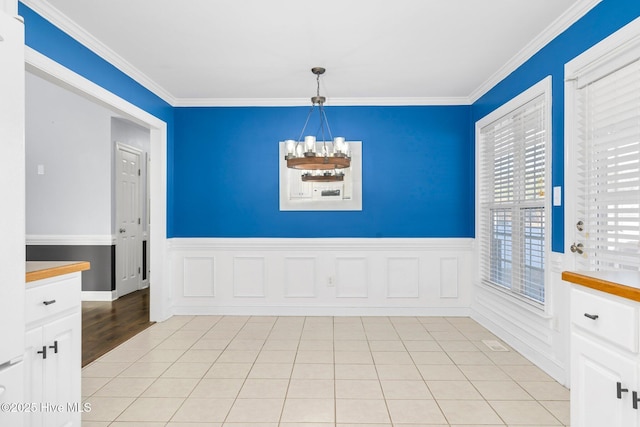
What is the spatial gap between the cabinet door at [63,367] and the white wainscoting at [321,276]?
2.71 meters

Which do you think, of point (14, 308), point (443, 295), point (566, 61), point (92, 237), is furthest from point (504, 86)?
point (92, 237)

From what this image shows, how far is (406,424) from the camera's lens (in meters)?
2.29

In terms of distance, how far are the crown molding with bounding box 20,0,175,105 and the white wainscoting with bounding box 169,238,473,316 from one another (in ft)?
6.21

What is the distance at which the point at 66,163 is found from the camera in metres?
5.48

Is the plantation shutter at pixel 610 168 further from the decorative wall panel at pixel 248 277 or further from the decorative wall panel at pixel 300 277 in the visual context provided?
the decorative wall panel at pixel 248 277

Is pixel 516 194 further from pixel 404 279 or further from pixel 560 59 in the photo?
pixel 404 279

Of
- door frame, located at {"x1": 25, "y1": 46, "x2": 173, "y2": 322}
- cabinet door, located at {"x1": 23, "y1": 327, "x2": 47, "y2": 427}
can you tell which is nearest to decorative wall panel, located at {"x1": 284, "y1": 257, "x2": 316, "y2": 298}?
door frame, located at {"x1": 25, "y1": 46, "x2": 173, "y2": 322}

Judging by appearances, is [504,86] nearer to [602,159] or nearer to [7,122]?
[602,159]

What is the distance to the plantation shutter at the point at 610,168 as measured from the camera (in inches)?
88.4

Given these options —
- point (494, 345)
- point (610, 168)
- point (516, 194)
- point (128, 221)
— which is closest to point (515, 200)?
point (516, 194)

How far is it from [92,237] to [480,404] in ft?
17.3

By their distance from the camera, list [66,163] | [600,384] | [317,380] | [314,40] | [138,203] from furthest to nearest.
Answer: [138,203] → [66,163] → [314,40] → [317,380] → [600,384]

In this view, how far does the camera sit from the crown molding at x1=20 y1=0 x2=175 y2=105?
2.64m

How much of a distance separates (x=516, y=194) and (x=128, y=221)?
5.32 meters
